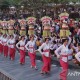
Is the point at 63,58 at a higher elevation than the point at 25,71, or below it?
higher

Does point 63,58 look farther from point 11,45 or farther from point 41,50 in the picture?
point 11,45

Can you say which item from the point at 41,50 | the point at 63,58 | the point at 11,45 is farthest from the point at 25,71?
the point at 11,45

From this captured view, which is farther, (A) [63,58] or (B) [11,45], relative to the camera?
(B) [11,45]

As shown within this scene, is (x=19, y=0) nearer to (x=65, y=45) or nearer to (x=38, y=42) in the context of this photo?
(x=38, y=42)

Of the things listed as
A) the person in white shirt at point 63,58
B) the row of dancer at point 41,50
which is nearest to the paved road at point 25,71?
the row of dancer at point 41,50

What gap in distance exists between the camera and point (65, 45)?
44.5ft

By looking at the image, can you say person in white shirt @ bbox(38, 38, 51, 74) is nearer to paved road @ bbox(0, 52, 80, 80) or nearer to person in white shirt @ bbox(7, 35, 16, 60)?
paved road @ bbox(0, 52, 80, 80)

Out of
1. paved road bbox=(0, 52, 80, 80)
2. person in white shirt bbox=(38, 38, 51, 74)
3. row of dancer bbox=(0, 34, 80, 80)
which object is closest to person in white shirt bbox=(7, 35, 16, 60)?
row of dancer bbox=(0, 34, 80, 80)

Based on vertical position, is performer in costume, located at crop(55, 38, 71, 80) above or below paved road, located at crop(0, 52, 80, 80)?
above

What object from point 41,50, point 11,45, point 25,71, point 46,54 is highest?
point 41,50

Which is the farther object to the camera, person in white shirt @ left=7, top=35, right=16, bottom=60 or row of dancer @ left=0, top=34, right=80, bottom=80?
person in white shirt @ left=7, top=35, right=16, bottom=60

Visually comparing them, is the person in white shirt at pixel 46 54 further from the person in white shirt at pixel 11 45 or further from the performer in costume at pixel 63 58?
the person in white shirt at pixel 11 45

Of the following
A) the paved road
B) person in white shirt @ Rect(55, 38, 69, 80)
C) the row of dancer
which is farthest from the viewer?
the paved road

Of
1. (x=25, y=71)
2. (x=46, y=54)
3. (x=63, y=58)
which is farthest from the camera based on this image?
(x=25, y=71)
